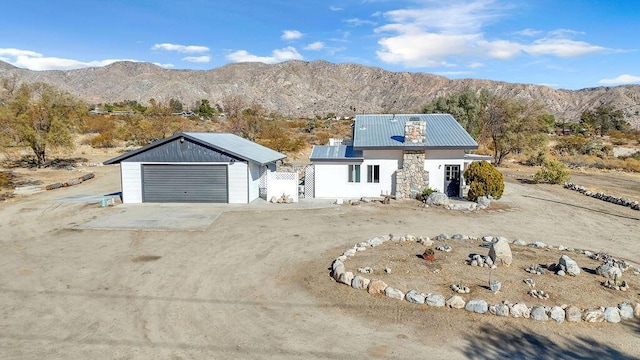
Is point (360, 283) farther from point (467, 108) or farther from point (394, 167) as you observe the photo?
point (467, 108)

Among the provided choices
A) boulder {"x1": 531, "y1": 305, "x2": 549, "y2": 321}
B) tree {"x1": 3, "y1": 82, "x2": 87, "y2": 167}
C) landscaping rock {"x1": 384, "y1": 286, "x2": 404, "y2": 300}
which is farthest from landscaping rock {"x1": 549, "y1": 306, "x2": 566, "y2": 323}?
A: tree {"x1": 3, "y1": 82, "x2": 87, "y2": 167}

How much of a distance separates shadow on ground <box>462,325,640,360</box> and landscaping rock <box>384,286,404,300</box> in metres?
2.02

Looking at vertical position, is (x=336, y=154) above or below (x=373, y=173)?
above

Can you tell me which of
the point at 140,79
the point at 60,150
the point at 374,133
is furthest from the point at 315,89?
the point at 374,133

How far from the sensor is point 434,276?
36.4ft

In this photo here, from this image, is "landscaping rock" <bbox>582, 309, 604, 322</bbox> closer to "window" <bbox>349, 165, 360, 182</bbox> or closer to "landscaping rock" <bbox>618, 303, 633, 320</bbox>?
"landscaping rock" <bbox>618, 303, 633, 320</bbox>

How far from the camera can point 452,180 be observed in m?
24.0

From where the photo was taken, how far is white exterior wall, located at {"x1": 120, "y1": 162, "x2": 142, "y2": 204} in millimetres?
22000

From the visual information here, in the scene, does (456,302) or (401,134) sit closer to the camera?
(456,302)

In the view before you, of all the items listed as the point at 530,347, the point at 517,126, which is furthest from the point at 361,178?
the point at 517,126

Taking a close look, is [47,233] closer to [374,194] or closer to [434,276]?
[434,276]

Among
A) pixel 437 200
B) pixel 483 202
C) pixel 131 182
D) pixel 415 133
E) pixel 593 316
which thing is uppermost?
pixel 415 133

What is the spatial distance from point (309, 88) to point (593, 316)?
494ft

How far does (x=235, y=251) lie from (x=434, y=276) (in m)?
6.62
